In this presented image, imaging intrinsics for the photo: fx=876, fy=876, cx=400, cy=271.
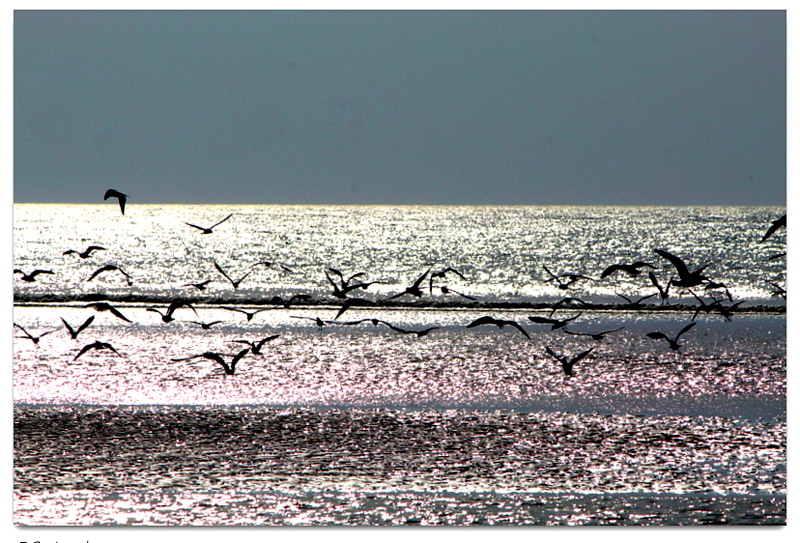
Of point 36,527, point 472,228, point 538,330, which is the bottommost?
point 36,527

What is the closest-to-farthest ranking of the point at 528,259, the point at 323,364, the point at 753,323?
the point at 323,364 → the point at 753,323 → the point at 528,259

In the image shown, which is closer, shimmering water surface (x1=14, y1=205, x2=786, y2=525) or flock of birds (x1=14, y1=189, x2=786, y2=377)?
shimmering water surface (x1=14, y1=205, x2=786, y2=525)

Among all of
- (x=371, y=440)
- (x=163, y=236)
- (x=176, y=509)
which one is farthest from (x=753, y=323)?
(x=163, y=236)

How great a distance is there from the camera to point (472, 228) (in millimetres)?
97750

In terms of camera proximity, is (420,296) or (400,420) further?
(420,296)

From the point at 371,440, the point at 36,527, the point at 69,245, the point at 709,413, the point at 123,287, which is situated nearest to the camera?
the point at 36,527

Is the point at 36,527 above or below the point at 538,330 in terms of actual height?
below

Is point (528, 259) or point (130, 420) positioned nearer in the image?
point (130, 420)

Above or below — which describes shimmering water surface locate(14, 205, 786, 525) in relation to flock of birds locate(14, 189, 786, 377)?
below

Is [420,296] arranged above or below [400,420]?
above

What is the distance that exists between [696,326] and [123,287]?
22.6 m

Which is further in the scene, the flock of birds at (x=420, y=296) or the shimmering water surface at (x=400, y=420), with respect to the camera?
the flock of birds at (x=420, y=296)

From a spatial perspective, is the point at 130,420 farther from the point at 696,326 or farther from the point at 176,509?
the point at 696,326

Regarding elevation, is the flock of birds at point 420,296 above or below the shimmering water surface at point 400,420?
above
